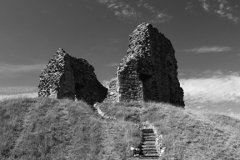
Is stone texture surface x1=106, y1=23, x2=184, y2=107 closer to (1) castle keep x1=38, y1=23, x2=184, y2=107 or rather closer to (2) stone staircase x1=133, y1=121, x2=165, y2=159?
(1) castle keep x1=38, y1=23, x2=184, y2=107

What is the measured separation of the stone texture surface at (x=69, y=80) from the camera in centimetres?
2316

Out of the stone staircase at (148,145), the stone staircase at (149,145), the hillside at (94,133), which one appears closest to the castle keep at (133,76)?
the hillside at (94,133)

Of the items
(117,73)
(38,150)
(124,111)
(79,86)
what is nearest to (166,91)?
(117,73)

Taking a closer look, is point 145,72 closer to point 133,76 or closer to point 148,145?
point 133,76

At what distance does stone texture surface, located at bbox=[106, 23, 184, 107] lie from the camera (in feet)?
66.1

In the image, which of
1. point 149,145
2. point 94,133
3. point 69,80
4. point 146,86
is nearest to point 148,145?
point 149,145

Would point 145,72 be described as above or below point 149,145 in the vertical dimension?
above

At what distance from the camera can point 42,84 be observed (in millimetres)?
23969

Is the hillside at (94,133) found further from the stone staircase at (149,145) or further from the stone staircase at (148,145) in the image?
the stone staircase at (148,145)

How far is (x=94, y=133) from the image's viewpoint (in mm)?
13703

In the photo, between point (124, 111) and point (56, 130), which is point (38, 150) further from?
point (124, 111)

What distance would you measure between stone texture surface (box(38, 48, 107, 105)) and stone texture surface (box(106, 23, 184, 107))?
16.7 feet

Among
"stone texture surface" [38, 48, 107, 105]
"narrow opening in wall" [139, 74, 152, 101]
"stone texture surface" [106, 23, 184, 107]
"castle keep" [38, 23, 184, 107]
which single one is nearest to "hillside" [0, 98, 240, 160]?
"narrow opening in wall" [139, 74, 152, 101]

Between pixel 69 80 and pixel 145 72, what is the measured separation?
8237 millimetres
